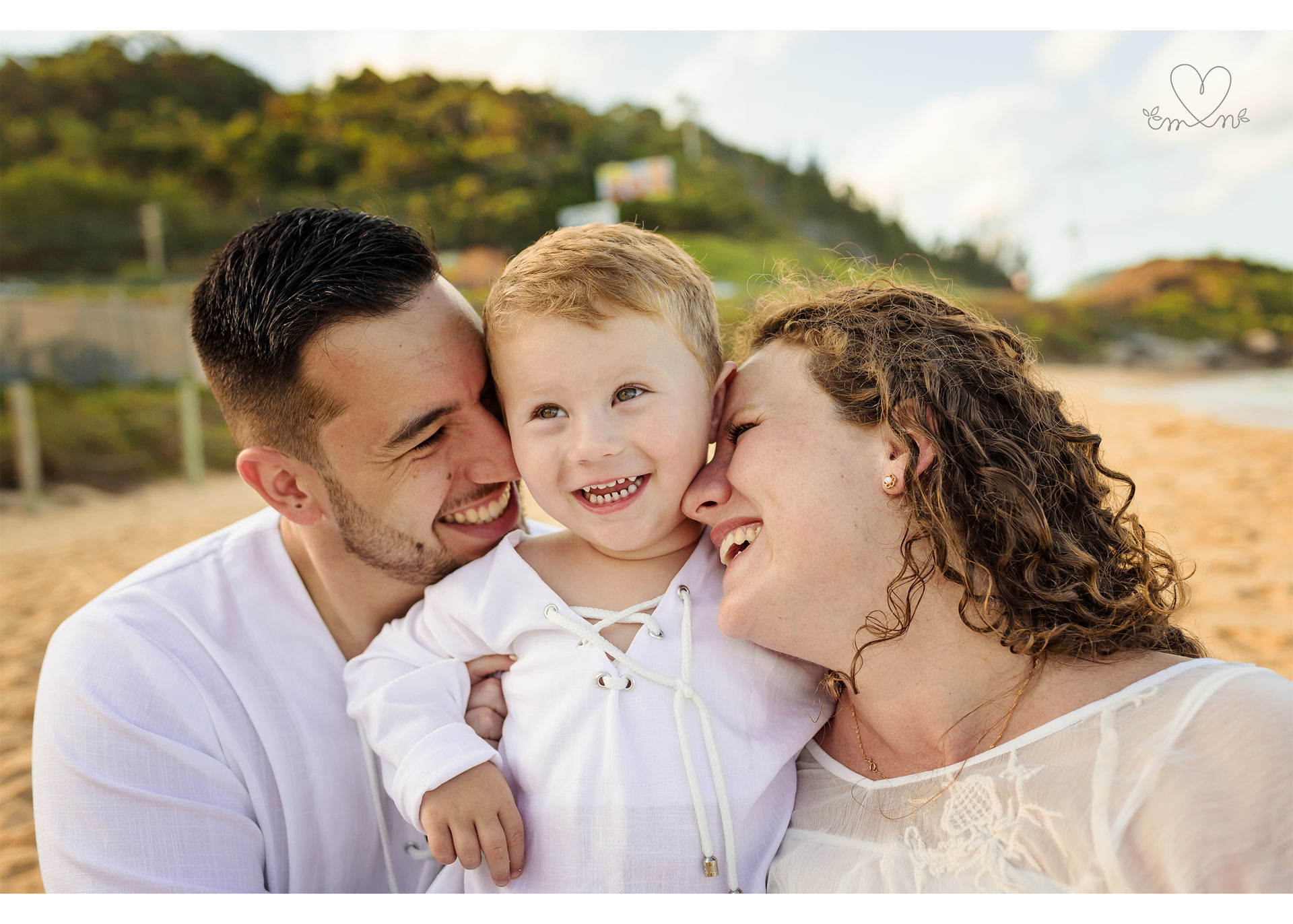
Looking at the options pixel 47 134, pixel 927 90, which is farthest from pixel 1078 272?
pixel 47 134

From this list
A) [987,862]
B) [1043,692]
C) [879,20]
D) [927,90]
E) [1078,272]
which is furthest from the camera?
[1078,272]

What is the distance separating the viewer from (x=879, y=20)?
7.64 ft

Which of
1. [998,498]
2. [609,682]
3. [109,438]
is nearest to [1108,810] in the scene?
[998,498]

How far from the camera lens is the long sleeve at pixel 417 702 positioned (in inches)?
76.0

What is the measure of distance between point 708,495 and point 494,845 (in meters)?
0.95

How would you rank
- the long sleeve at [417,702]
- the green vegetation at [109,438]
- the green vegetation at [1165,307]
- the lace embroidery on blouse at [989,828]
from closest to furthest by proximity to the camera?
the lace embroidery on blouse at [989,828], the long sleeve at [417,702], the green vegetation at [109,438], the green vegetation at [1165,307]

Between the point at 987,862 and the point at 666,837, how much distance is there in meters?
0.67

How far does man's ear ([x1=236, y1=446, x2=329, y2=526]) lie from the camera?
233 cm

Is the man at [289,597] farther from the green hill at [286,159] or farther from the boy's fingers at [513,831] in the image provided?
the green hill at [286,159]

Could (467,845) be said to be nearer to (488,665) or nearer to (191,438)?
(488,665)

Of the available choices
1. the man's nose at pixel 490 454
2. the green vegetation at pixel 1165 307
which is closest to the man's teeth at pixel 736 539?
the man's nose at pixel 490 454

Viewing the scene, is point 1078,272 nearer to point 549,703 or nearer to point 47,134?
point 549,703

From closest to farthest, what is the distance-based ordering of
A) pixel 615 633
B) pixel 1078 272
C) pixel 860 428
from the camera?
pixel 860 428, pixel 615 633, pixel 1078 272

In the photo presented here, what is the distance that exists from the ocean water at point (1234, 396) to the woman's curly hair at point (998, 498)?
17.4 m
